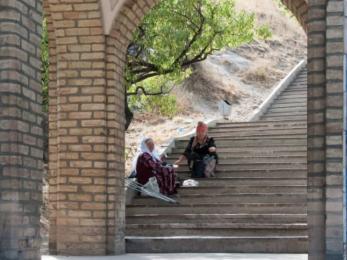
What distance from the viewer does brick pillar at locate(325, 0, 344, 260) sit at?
685 cm

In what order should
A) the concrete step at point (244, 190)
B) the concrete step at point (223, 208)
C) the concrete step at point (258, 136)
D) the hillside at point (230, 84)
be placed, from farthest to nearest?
the hillside at point (230, 84), the concrete step at point (258, 136), the concrete step at point (244, 190), the concrete step at point (223, 208)

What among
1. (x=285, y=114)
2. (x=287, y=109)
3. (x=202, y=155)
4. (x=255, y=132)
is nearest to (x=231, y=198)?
(x=202, y=155)

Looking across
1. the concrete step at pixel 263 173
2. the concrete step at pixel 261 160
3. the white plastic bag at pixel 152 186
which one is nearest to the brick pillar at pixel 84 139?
the white plastic bag at pixel 152 186

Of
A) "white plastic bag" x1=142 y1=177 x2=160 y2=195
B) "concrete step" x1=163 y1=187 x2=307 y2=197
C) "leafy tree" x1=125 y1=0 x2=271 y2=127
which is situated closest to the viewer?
"concrete step" x1=163 y1=187 x2=307 y2=197

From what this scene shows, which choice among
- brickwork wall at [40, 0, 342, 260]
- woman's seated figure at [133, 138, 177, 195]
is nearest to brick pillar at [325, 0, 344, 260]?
brickwork wall at [40, 0, 342, 260]

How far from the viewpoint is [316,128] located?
23.2 ft

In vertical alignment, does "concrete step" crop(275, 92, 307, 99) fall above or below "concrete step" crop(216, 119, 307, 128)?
above

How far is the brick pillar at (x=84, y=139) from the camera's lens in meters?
10.2

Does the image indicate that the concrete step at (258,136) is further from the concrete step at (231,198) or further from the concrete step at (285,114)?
the concrete step at (285,114)

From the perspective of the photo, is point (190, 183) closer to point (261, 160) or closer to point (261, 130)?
point (261, 160)

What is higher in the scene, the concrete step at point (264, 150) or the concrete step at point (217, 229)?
the concrete step at point (264, 150)

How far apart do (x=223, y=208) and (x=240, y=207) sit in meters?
0.27

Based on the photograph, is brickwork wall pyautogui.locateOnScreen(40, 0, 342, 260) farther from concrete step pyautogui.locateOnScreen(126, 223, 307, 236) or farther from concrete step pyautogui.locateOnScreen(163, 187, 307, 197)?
concrete step pyautogui.locateOnScreen(163, 187, 307, 197)

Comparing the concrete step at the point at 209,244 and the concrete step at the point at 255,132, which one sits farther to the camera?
the concrete step at the point at 255,132
